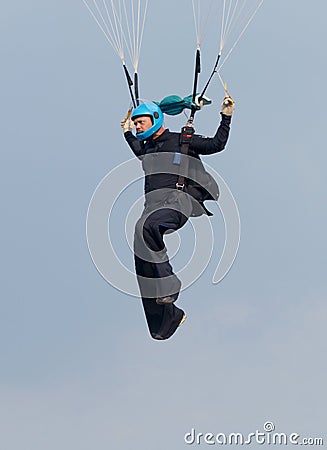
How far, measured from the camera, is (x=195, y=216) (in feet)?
39.5

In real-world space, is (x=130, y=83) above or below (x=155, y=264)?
above

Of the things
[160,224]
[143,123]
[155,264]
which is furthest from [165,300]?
[143,123]

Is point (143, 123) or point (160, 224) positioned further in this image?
point (143, 123)

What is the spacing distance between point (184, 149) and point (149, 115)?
67 centimetres

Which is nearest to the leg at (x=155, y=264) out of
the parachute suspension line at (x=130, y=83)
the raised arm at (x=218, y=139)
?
the raised arm at (x=218, y=139)

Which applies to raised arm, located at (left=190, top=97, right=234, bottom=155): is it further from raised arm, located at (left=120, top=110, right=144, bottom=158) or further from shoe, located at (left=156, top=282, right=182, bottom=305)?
shoe, located at (left=156, top=282, right=182, bottom=305)

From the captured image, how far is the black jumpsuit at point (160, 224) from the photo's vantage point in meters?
11.4

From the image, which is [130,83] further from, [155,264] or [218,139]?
[155,264]

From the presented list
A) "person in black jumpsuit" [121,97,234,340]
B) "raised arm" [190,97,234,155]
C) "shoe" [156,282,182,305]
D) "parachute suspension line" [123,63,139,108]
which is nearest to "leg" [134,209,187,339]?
"person in black jumpsuit" [121,97,234,340]

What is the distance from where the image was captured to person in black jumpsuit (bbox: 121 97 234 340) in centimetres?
1137

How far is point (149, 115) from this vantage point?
11.9 meters

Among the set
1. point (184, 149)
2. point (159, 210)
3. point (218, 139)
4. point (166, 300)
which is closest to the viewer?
point (166, 300)

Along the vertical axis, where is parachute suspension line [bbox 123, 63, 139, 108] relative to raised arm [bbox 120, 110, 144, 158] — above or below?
above

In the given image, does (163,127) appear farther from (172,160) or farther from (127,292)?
(127,292)
